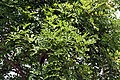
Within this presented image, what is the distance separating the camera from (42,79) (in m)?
5.02

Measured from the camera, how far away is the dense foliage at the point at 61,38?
4.90 m

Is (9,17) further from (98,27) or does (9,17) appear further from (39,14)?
(98,27)

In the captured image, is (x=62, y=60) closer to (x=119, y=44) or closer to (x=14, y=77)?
(x=119, y=44)

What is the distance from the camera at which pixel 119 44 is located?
5.70 m

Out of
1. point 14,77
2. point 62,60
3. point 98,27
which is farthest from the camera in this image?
point 14,77

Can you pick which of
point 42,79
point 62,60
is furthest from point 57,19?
point 42,79

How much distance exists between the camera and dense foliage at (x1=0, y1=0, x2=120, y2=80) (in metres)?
4.90

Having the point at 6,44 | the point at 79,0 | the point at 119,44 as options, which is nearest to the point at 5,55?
the point at 6,44

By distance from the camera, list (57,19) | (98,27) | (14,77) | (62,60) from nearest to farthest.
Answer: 1. (62,60)
2. (57,19)
3. (98,27)
4. (14,77)

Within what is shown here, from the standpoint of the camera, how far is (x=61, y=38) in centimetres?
480

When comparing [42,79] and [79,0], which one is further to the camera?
[79,0]

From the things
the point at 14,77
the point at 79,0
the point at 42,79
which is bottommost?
the point at 42,79

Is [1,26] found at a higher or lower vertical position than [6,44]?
higher

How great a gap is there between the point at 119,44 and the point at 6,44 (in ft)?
7.55
